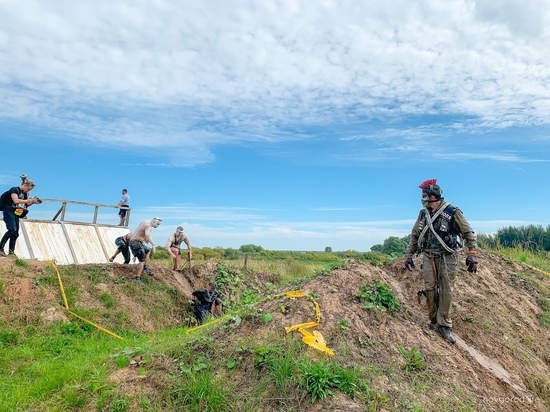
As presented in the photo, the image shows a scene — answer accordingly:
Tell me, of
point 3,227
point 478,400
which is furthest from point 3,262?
point 478,400

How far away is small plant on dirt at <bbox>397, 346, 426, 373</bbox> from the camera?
505 centimetres

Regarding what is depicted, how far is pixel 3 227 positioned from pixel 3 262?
2658mm

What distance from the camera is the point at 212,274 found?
46.4 feet

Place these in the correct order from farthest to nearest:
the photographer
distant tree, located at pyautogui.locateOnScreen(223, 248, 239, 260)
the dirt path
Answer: distant tree, located at pyautogui.locateOnScreen(223, 248, 239, 260), the photographer, the dirt path

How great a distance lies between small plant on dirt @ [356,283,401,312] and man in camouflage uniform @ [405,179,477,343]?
1.90 ft

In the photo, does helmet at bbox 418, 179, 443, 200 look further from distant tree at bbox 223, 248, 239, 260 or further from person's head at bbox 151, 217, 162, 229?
distant tree at bbox 223, 248, 239, 260

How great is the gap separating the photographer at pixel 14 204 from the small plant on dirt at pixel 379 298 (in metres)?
8.57

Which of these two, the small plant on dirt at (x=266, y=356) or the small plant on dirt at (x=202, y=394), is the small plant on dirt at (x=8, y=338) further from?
the small plant on dirt at (x=266, y=356)

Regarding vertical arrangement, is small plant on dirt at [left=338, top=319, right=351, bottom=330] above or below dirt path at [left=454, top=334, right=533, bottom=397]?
above

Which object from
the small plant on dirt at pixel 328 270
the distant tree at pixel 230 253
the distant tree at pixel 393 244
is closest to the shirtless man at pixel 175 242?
the small plant on dirt at pixel 328 270

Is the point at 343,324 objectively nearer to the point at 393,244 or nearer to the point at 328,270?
the point at 328,270

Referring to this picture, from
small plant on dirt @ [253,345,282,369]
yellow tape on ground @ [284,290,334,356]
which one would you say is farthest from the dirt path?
small plant on dirt @ [253,345,282,369]

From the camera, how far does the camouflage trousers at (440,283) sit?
624 cm

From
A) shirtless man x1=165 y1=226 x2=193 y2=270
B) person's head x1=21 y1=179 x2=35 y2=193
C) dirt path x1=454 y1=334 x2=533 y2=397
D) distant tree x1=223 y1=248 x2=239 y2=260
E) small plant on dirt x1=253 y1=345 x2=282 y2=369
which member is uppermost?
person's head x1=21 y1=179 x2=35 y2=193
